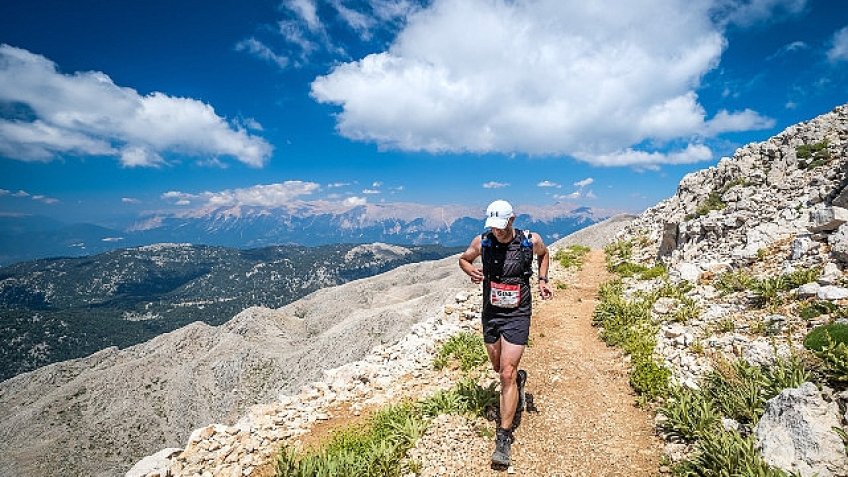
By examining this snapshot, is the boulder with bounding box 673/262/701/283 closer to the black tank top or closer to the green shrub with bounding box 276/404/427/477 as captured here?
the black tank top

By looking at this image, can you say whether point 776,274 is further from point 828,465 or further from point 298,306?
point 298,306

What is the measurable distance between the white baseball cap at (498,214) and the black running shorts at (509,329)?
1942mm


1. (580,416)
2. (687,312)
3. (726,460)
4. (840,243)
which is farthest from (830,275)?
(580,416)

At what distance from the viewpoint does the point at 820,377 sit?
23.1 feet

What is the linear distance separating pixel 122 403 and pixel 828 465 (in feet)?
376

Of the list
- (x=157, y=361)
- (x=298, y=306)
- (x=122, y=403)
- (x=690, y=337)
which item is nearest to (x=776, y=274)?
(x=690, y=337)

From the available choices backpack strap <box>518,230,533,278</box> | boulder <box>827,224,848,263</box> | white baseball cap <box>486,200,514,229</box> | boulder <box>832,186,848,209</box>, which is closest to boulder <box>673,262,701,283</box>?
boulder <box>827,224,848,263</box>

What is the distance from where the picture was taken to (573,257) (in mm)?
29391

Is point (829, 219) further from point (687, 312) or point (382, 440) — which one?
point (382, 440)

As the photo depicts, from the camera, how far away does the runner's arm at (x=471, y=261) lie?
8.66 meters

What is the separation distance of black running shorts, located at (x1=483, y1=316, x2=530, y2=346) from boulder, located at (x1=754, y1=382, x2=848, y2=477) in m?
3.89

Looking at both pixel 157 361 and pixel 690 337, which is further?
pixel 157 361

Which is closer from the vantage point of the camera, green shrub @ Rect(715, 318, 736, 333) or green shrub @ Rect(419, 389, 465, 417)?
green shrub @ Rect(419, 389, 465, 417)

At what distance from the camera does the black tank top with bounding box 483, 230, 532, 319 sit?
826 cm
